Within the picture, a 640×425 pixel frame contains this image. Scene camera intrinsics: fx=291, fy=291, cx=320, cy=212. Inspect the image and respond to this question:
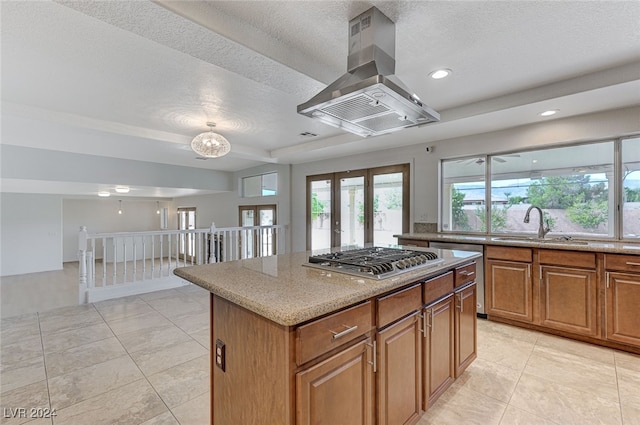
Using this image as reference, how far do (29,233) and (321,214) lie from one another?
745cm

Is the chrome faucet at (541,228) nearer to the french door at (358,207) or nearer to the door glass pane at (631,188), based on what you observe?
the door glass pane at (631,188)

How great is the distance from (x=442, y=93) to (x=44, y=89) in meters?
3.67

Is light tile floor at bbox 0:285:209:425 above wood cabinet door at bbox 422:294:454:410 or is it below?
below

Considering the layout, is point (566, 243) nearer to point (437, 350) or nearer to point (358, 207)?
point (437, 350)

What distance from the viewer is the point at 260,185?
265 inches

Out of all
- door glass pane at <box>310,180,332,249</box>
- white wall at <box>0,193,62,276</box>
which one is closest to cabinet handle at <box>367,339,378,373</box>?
door glass pane at <box>310,180,332,249</box>

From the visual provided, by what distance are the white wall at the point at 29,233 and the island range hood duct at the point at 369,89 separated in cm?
902

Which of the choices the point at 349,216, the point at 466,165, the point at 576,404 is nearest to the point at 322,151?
the point at 349,216

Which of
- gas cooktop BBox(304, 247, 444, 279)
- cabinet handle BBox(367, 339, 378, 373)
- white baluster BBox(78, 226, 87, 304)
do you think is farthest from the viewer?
white baluster BBox(78, 226, 87, 304)

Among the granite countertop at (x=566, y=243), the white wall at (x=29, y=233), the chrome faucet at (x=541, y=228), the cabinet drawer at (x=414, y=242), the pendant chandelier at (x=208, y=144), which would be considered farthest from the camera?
the white wall at (x=29, y=233)

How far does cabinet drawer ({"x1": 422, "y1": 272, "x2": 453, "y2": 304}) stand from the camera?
1.73 m

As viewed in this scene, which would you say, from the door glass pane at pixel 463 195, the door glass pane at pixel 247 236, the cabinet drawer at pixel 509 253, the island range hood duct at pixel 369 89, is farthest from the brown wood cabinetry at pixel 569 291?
the door glass pane at pixel 247 236

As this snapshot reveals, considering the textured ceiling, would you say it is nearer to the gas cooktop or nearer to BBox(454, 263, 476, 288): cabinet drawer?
the gas cooktop

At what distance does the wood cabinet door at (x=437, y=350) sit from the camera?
1733 millimetres
